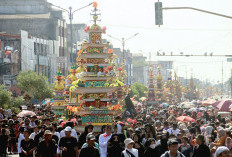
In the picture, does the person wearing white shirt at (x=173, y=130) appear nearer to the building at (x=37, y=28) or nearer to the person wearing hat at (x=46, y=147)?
the person wearing hat at (x=46, y=147)

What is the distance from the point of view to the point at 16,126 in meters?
20.7

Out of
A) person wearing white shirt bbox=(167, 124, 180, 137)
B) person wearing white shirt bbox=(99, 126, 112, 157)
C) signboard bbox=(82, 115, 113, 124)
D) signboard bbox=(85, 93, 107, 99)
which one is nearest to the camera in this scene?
person wearing white shirt bbox=(99, 126, 112, 157)

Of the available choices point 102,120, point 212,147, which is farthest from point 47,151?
point 102,120

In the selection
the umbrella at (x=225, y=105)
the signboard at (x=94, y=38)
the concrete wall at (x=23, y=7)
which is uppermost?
the concrete wall at (x=23, y=7)

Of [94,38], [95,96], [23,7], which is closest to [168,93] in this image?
[23,7]

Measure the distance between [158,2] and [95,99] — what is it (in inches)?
219

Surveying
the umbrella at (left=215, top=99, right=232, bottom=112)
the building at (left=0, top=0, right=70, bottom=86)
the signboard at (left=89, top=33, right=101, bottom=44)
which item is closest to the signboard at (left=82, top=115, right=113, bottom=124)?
the signboard at (left=89, top=33, right=101, bottom=44)

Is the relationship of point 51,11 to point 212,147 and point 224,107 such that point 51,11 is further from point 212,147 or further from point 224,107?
point 212,147

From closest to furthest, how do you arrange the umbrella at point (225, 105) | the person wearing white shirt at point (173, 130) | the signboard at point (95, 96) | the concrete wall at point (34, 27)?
the person wearing white shirt at point (173, 130)
the signboard at point (95, 96)
the umbrella at point (225, 105)
the concrete wall at point (34, 27)

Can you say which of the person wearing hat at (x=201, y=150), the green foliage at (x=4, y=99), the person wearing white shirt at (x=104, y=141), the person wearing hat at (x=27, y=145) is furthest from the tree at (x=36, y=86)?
the person wearing hat at (x=201, y=150)

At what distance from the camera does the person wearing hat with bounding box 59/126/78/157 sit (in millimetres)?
12164

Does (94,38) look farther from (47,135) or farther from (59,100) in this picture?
(59,100)

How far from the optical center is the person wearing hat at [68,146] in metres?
12.2

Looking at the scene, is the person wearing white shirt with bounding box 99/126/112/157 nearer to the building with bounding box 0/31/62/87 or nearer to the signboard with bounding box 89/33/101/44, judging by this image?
the signboard with bounding box 89/33/101/44
